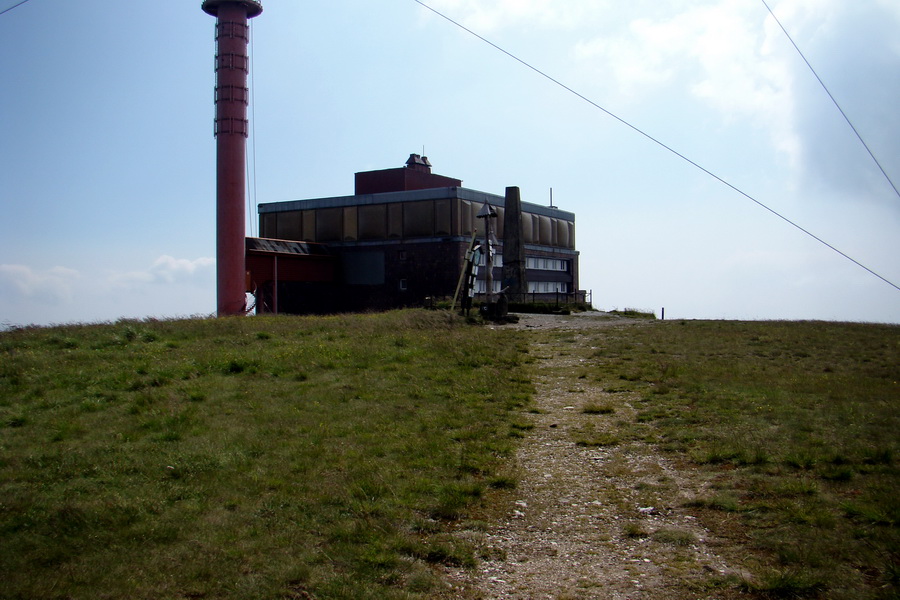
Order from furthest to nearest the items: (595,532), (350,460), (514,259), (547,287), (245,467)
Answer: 1. (547,287)
2. (514,259)
3. (350,460)
4. (245,467)
5. (595,532)

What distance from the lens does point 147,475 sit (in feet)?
24.5

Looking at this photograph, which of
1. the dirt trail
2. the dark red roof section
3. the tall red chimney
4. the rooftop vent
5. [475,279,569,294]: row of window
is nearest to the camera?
the dirt trail

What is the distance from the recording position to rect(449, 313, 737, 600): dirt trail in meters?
5.24

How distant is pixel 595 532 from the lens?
6.28 meters

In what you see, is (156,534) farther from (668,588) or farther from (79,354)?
(79,354)

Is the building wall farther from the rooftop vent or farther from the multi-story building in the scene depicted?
the rooftop vent

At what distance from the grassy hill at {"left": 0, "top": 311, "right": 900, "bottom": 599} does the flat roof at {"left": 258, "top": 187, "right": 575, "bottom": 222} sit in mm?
27495

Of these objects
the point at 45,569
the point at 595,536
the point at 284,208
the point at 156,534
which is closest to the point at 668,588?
the point at 595,536

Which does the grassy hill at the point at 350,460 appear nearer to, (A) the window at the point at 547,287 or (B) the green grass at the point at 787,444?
(B) the green grass at the point at 787,444

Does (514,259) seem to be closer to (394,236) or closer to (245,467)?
(394,236)

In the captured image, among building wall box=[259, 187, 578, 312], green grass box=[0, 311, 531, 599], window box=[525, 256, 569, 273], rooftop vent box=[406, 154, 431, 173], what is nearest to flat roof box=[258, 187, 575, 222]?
building wall box=[259, 187, 578, 312]

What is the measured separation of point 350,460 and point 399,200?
36003mm

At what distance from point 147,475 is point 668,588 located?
5.27 metres

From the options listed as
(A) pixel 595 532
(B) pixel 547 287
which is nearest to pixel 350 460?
(A) pixel 595 532
